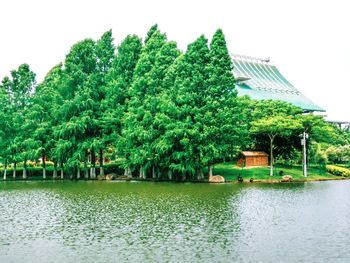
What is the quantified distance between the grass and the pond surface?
17.7m

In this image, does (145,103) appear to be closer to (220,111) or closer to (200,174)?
(220,111)

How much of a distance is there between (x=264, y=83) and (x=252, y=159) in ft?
113

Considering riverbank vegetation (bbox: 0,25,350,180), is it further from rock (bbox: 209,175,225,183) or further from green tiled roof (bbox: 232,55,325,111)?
green tiled roof (bbox: 232,55,325,111)

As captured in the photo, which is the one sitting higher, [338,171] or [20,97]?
[20,97]

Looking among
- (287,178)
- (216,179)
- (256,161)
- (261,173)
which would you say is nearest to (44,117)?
(216,179)

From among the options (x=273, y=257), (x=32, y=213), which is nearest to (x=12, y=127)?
(x=32, y=213)

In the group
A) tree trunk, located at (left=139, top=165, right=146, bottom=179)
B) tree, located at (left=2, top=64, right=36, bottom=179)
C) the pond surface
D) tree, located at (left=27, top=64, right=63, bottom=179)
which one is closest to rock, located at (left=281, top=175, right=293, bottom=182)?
the pond surface

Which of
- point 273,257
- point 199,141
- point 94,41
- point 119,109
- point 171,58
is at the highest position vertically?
point 94,41

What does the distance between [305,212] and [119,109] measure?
36.0 m

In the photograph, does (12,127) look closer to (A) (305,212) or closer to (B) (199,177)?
(B) (199,177)

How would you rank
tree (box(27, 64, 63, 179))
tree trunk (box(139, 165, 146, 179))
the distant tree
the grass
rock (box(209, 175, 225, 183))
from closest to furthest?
rock (box(209, 175, 225, 183)) < the grass < tree trunk (box(139, 165, 146, 179)) < the distant tree < tree (box(27, 64, 63, 179))

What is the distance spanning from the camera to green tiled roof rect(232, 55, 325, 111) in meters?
87.1

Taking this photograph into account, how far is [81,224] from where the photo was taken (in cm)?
Answer: 2306

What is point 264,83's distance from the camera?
9269cm
